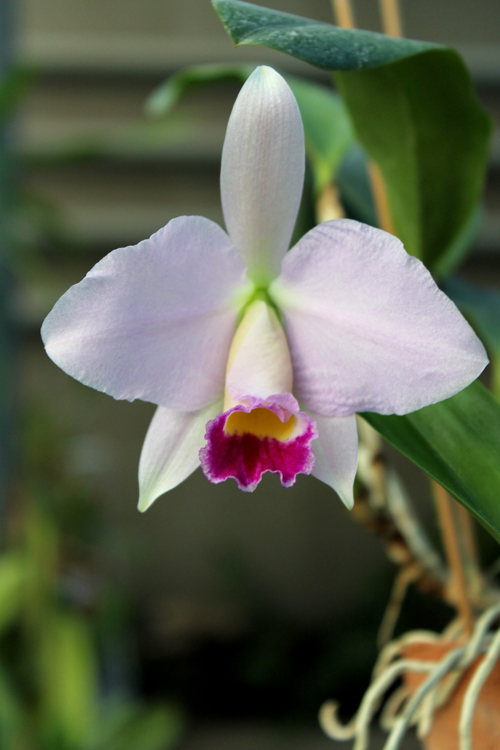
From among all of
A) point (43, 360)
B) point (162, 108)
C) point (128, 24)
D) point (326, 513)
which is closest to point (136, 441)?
point (43, 360)

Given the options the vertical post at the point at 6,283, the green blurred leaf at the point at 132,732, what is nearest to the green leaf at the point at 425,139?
the vertical post at the point at 6,283

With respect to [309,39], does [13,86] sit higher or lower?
lower

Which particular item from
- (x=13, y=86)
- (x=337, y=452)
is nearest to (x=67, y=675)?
(x=13, y=86)

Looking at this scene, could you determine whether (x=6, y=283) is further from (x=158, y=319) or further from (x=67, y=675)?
(x=158, y=319)

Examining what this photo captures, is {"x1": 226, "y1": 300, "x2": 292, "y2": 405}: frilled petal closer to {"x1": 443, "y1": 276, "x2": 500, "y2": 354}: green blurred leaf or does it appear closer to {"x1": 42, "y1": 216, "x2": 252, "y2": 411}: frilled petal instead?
{"x1": 42, "y1": 216, "x2": 252, "y2": 411}: frilled petal

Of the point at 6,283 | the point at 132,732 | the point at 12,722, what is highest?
the point at 6,283

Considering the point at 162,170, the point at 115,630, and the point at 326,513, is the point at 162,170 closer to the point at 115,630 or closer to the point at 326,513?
the point at 326,513
